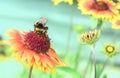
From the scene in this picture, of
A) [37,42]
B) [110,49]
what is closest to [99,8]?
[110,49]

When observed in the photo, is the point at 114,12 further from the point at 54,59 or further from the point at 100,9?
the point at 54,59

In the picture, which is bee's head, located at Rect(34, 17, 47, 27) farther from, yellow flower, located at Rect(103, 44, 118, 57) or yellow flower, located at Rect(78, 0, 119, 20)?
yellow flower, located at Rect(78, 0, 119, 20)

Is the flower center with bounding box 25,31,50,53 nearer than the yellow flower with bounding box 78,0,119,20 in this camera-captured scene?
Yes

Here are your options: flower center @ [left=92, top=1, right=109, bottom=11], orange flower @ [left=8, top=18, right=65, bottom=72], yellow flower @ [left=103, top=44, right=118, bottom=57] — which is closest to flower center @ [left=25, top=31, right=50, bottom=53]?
orange flower @ [left=8, top=18, right=65, bottom=72]

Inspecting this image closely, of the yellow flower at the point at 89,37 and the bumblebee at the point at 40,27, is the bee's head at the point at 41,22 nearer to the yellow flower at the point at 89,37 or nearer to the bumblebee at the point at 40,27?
the bumblebee at the point at 40,27

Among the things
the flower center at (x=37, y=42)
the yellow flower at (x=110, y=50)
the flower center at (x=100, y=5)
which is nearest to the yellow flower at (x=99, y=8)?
the flower center at (x=100, y=5)

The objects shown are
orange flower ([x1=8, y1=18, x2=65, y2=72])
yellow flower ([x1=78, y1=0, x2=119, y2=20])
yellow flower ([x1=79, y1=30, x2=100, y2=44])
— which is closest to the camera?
orange flower ([x1=8, y1=18, x2=65, y2=72])

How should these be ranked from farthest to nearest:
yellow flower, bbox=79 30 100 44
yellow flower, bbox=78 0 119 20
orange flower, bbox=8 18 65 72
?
yellow flower, bbox=78 0 119 20, yellow flower, bbox=79 30 100 44, orange flower, bbox=8 18 65 72
